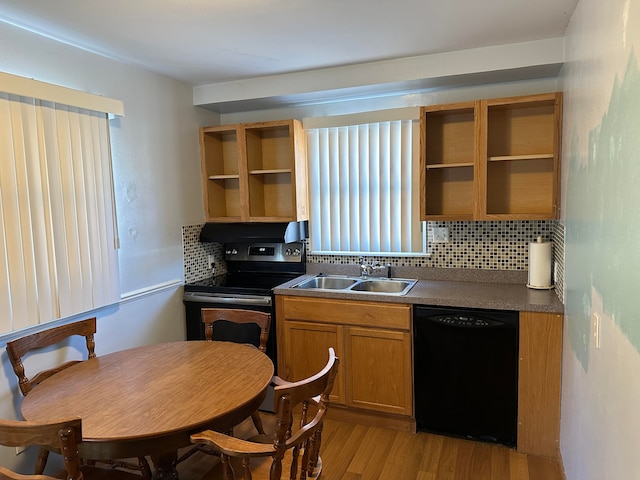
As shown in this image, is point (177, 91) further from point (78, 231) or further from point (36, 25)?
point (78, 231)

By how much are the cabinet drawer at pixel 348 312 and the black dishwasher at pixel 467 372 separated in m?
0.10

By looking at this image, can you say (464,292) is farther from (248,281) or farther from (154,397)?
(154,397)

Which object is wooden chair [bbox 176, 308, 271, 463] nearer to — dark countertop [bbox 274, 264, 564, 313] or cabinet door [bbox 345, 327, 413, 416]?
dark countertop [bbox 274, 264, 564, 313]

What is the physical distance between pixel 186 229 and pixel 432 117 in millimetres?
1984

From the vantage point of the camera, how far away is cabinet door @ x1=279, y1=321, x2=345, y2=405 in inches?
116

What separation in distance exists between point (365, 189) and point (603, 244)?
6.77 feet

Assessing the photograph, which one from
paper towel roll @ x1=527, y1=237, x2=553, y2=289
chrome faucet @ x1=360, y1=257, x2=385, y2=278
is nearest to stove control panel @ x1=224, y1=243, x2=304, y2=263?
chrome faucet @ x1=360, y1=257, x2=385, y2=278

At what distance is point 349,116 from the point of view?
3.36 m

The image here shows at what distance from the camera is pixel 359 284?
3.24 metres

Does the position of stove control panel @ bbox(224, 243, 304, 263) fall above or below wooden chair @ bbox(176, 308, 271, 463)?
above

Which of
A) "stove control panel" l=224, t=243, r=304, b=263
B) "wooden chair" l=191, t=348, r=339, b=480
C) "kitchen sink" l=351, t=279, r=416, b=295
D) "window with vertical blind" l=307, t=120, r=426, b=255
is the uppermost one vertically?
"window with vertical blind" l=307, t=120, r=426, b=255

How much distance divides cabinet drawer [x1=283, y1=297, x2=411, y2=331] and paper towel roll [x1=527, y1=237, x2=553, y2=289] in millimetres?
840

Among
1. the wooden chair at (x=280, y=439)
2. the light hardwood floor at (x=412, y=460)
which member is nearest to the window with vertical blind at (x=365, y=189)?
the light hardwood floor at (x=412, y=460)

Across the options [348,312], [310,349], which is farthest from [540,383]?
[310,349]
